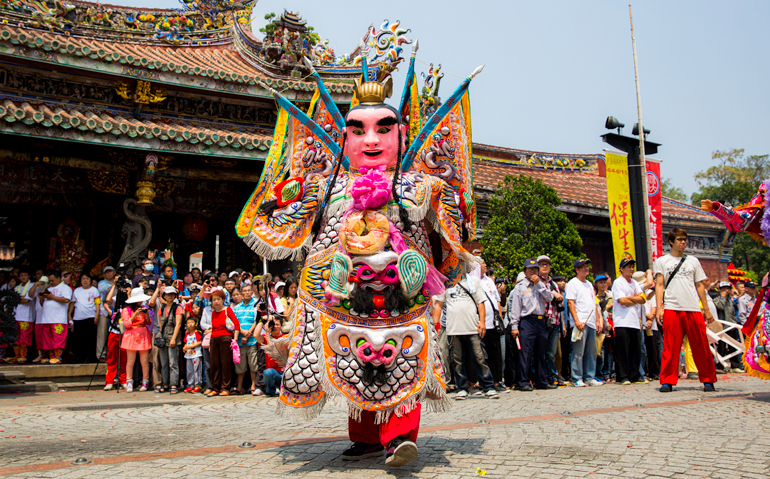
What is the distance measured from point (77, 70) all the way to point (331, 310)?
8.80 m

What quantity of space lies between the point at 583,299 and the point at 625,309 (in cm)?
60

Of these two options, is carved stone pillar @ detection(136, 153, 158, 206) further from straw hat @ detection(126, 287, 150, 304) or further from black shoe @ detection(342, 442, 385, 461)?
black shoe @ detection(342, 442, 385, 461)

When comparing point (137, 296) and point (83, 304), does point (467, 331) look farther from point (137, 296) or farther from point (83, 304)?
point (83, 304)

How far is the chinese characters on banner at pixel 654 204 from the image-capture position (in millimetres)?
12547

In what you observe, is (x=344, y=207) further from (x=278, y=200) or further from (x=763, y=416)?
(x=763, y=416)

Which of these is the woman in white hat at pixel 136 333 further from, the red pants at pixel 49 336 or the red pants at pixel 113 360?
the red pants at pixel 49 336

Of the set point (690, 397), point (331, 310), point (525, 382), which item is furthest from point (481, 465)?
point (525, 382)

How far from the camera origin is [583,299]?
29.1 feet

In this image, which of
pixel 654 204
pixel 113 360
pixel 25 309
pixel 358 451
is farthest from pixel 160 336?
pixel 654 204

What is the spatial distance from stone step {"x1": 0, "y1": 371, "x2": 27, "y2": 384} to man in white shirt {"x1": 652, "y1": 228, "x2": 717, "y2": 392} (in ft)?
28.7

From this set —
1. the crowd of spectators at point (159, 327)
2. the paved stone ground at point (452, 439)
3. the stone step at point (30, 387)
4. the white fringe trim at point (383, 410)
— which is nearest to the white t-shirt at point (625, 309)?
the paved stone ground at point (452, 439)

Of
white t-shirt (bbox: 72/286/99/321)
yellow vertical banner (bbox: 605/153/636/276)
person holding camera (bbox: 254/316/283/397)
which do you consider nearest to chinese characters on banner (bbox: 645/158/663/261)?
yellow vertical banner (bbox: 605/153/636/276)

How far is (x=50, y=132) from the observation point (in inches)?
373

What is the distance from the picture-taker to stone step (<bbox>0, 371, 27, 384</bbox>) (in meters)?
8.74
